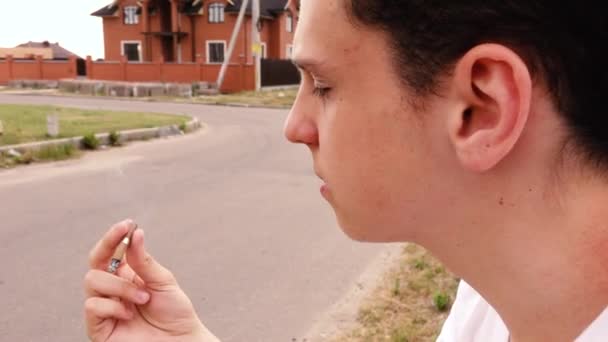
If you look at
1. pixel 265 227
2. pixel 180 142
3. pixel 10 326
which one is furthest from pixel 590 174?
pixel 180 142

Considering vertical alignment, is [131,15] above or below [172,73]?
above

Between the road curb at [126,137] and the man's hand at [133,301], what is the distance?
7285 mm

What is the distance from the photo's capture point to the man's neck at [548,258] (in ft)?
2.66

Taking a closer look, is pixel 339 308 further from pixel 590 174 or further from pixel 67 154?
pixel 67 154

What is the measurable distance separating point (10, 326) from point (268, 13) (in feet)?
105

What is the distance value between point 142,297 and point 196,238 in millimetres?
3539

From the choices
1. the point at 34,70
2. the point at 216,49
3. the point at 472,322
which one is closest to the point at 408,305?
the point at 472,322

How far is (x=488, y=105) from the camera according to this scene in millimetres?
824

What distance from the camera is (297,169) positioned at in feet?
25.9

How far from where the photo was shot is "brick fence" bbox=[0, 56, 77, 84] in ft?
102

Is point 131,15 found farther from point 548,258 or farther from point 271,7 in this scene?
point 548,258

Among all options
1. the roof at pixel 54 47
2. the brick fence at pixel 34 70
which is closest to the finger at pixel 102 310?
the brick fence at pixel 34 70

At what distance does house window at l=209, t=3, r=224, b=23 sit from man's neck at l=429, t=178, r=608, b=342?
33.1 metres

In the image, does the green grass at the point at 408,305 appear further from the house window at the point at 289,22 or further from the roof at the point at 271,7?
the house window at the point at 289,22
